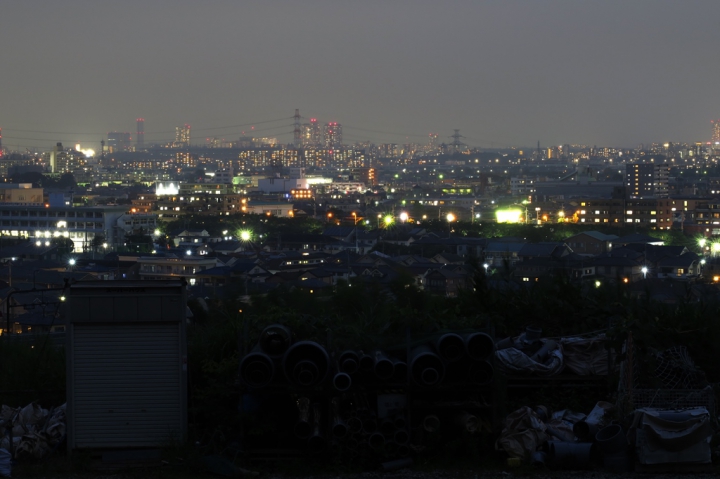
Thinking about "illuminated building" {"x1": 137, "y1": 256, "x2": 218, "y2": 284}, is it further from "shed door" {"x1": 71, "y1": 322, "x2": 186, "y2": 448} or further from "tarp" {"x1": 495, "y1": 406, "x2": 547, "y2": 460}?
"tarp" {"x1": 495, "y1": 406, "x2": 547, "y2": 460}

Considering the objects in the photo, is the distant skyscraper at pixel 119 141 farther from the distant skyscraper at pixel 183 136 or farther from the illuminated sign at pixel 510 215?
the illuminated sign at pixel 510 215

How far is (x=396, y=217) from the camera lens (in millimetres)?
20312

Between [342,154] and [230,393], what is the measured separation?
6246cm

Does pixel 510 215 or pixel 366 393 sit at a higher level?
pixel 510 215

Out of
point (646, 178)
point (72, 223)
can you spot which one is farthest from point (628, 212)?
point (646, 178)

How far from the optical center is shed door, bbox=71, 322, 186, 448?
2.35 meters

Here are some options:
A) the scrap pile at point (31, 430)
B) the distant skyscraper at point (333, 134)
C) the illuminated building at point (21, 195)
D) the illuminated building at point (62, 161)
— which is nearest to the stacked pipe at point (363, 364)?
the scrap pile at point (31, 430)

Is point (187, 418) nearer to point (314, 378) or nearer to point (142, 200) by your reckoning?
point (314, 378)

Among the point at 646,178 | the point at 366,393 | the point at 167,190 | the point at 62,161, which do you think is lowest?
the point at 366,393

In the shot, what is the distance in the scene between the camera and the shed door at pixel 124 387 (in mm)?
2352

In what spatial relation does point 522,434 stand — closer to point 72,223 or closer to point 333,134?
point 72,223

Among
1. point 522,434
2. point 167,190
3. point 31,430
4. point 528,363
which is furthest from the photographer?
point 167,190

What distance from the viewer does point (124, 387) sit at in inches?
92.7

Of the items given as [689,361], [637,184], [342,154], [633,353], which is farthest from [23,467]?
[342,154]
